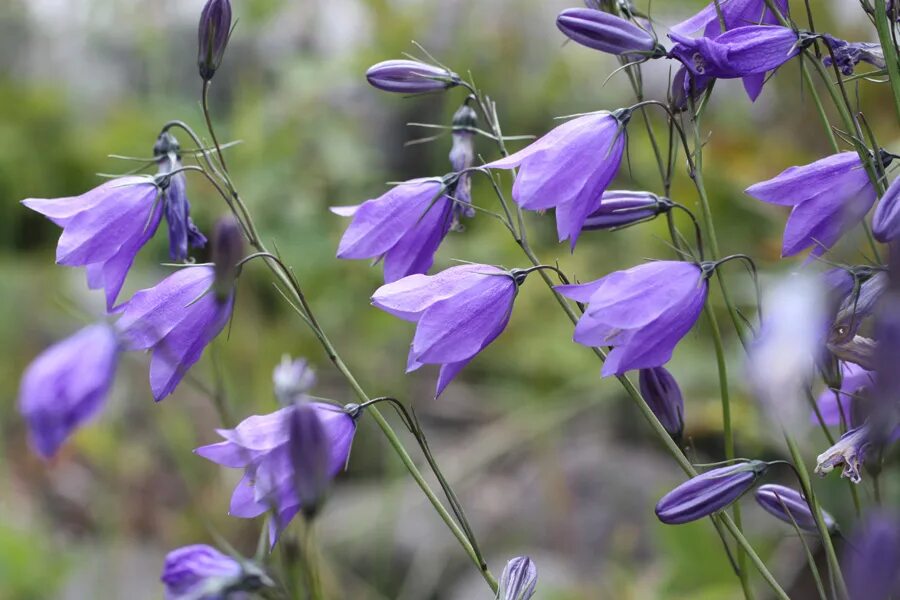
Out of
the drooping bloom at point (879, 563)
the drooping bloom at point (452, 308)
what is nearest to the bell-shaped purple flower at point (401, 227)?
the drooping bloom at point (452, 308)

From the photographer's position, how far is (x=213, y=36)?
0.60m

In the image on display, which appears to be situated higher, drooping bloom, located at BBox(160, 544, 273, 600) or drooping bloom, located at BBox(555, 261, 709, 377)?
drooping bloom, located at BBox(555, 261, 709, 377)

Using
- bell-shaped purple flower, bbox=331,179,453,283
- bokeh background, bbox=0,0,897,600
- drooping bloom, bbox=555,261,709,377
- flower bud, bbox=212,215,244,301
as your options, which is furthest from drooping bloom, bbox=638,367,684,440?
bokeh background, bbox=0,0,897,600

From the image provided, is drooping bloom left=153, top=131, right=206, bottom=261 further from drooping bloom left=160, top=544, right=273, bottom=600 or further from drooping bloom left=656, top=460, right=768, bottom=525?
drooping bloom left=656, top=460, right=768, bottom=525

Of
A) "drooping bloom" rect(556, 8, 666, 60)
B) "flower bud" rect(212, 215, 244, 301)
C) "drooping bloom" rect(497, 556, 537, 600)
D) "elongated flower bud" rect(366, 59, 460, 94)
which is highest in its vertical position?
"drooping bloom" rect(556, 8, 666, 60)

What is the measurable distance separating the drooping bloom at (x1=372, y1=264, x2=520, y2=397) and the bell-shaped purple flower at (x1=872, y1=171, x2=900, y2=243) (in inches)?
8.3

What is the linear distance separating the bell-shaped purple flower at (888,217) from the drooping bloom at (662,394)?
183 mm

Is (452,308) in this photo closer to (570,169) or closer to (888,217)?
(570,169)

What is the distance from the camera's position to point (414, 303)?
573 mm

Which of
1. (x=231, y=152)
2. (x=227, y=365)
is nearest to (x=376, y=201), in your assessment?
(x=227, y=365)

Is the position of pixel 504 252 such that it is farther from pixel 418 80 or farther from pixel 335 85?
pixel 418 80

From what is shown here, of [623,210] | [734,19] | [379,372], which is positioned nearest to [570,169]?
[623,210]

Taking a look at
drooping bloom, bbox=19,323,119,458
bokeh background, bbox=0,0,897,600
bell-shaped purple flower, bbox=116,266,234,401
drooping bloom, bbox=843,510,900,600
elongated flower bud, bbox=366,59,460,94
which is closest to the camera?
drooping bloom, bbox=843,510,900,600

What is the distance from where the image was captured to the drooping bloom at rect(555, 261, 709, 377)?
53 centimetres
